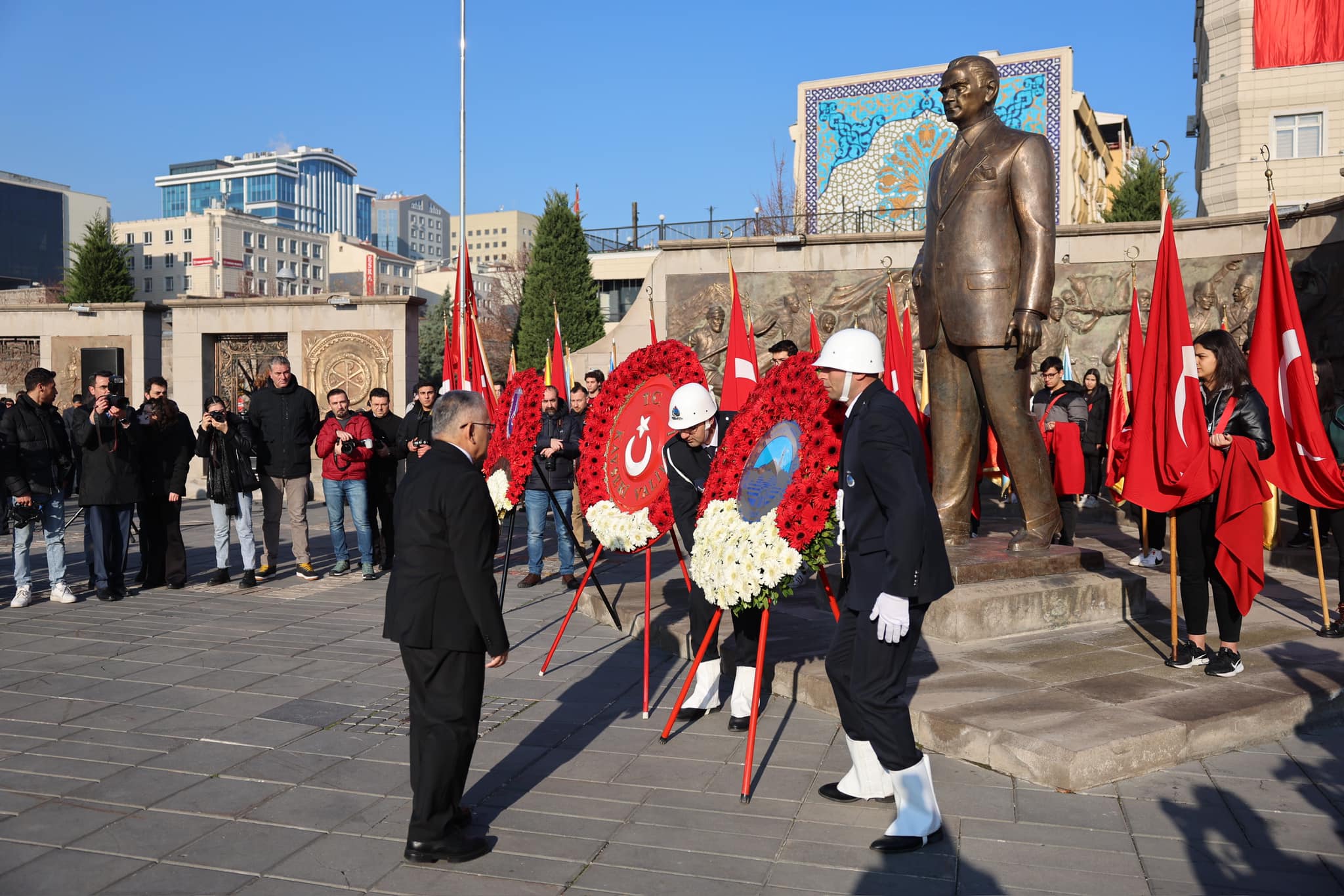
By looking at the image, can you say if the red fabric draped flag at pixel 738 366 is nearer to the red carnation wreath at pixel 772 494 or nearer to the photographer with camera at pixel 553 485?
the photographer with camera at pixel 553 485

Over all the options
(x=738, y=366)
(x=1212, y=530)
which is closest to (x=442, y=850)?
(x=1212, y=530)

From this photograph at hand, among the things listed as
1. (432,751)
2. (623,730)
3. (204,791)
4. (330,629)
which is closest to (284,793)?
(204,791)

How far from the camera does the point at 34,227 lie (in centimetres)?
12300

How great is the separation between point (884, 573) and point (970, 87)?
4837mm

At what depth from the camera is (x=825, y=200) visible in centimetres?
3481

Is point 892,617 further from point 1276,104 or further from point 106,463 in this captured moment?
point 1276,104

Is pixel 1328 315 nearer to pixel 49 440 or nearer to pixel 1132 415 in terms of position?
pixel 1132 415

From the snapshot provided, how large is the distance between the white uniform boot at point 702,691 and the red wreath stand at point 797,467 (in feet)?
1.07

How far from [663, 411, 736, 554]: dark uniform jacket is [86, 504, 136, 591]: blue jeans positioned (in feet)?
21.3

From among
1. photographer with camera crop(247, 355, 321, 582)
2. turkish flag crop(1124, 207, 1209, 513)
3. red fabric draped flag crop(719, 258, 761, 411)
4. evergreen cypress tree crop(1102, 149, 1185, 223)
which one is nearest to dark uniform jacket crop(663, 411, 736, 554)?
turkish flag crop(1124, 207, 1209, 513)

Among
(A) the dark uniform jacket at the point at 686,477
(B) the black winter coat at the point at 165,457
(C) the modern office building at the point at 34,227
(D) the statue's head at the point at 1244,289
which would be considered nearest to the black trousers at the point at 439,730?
(A) the dark uniform jacket at the point at 686,477

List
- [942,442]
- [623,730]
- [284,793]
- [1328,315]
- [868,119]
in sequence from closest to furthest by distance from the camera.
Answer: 1. [284,793]
2. [623,730]
3. [942,442]
4. [1328,315]
5. [868,119]

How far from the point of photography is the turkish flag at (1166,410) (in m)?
6.61

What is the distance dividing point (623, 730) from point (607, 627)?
2896mm
